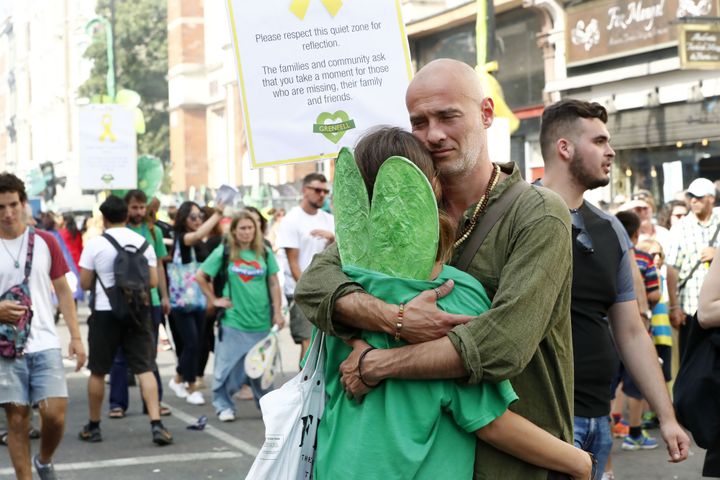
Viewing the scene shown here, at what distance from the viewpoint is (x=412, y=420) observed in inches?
100

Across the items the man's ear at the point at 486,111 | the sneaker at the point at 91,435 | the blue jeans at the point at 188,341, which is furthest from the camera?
the blue jeans at the point at 188,341

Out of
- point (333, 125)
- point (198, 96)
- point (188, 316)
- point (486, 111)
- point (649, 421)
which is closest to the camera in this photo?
point (486, 111)

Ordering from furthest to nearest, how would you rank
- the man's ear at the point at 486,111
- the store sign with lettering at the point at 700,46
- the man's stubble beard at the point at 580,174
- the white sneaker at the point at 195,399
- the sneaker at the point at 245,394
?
the store sign with lettering at the point at 700,46 < the sneaker at the point at 245,394 < the white sneaker at the point at 195,399 < the man's stubble beard at the point at 580,174 < the man's ear at the point at 486,111

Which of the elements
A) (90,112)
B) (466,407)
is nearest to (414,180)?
(466,407)

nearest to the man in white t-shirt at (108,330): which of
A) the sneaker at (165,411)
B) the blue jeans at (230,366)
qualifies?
the blue jeans at (230,366)

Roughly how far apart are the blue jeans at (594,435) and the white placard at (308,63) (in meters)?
1.91

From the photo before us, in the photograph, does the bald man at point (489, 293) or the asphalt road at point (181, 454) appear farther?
the asphalt road at point (181, 454)

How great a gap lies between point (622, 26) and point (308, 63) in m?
16.7

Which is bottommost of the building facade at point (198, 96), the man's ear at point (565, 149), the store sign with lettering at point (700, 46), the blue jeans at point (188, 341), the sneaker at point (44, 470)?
the sneaker at point (44, 470)

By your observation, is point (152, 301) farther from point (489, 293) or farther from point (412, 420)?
point (412, 420)

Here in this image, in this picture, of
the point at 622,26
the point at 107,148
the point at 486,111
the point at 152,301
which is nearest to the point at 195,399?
the point at 152,301

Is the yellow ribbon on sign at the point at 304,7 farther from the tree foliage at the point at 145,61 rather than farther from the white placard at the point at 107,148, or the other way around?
the tree foliage at the point at 145,61

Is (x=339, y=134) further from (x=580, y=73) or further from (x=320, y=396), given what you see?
(x=580, y=73)

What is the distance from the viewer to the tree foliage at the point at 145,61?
195ft
